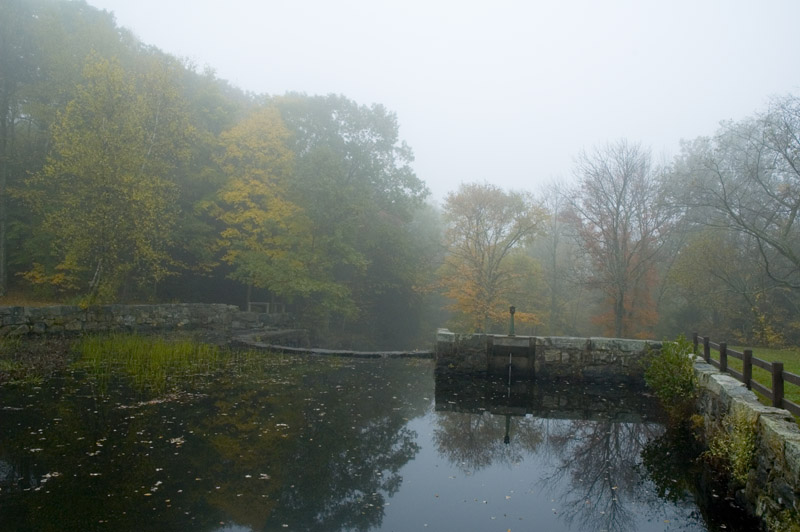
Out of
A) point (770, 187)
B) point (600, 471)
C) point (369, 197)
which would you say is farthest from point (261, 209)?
point (770, 187)

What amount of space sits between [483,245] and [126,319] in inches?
656

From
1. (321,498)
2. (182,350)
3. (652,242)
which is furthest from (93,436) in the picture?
(652,242)

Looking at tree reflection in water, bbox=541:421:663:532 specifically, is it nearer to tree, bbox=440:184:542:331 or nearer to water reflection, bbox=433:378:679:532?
water reflection, bbox=433:378:679:532

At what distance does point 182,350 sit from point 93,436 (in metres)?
5.89

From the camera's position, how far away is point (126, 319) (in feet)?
56.1

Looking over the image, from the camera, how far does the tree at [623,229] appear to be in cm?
2450

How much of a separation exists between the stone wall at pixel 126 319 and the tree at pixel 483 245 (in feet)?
30.9

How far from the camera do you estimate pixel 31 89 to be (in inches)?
760

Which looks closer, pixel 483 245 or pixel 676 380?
pixel 676 380

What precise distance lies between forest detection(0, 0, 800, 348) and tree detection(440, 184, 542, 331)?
0.35ft

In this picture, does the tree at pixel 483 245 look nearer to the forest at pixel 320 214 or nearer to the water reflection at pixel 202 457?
the forest at pixel 320 214

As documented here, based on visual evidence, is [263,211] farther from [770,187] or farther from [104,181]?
[770,187]

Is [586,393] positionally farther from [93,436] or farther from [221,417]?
[93,436]

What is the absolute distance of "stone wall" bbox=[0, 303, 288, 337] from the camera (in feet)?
46.6
